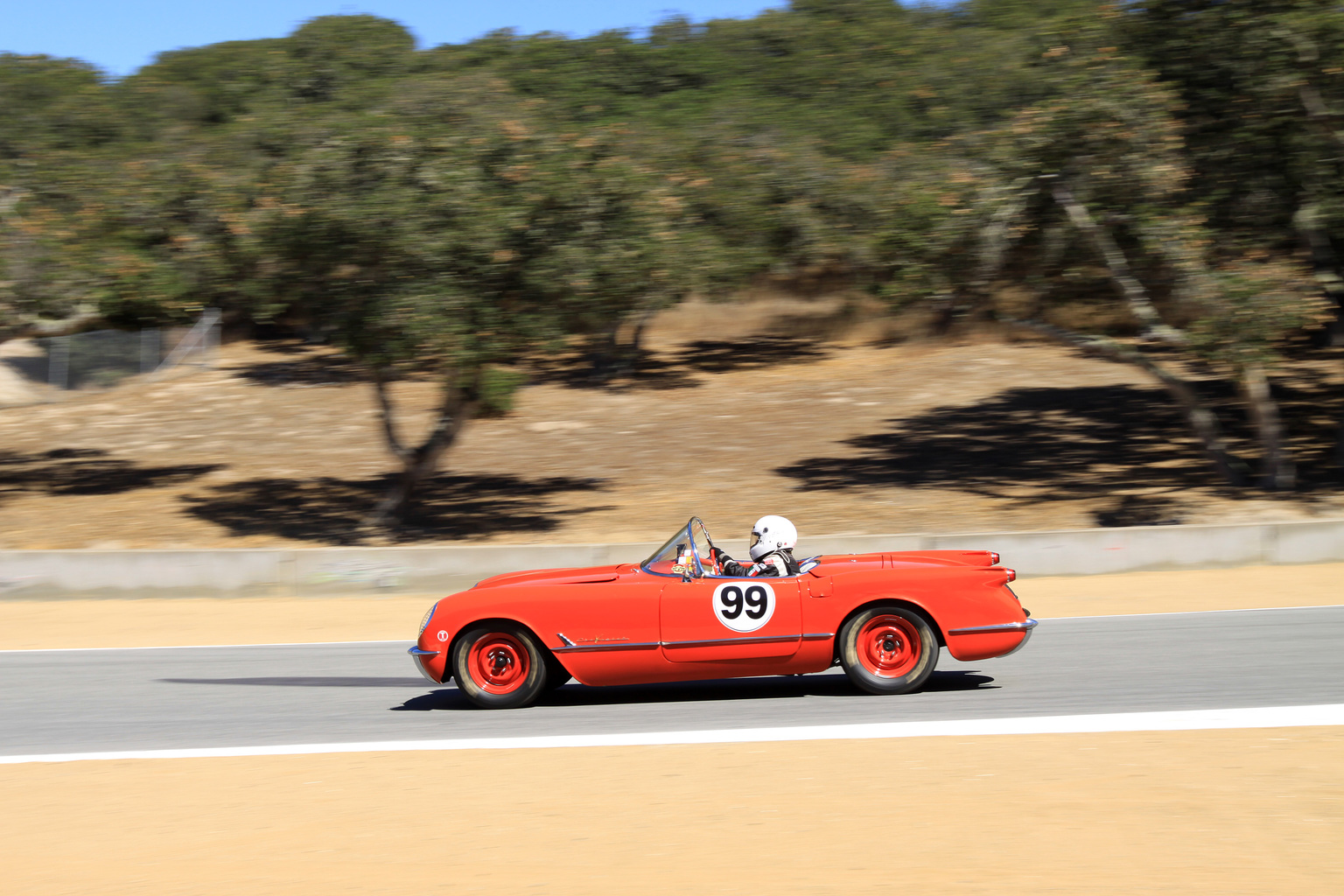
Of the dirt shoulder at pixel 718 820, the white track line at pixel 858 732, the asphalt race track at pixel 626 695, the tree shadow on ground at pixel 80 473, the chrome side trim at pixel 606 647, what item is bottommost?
the dirt shoulder at pixel 718 820

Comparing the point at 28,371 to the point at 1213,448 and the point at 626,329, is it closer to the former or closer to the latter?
the point at 626,329

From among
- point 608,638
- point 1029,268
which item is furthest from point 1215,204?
point 608,638

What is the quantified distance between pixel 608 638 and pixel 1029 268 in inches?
598

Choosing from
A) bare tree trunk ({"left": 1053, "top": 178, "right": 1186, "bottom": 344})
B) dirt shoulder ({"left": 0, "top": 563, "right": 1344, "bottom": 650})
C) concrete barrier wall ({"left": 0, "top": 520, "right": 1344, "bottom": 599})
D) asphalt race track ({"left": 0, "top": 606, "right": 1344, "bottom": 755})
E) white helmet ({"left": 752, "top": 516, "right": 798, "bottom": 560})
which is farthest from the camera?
bare tree trunk ({"left": 1053, "top": 178, "right": 1186, "bottom": 344})

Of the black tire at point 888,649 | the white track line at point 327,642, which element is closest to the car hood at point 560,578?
the black tire at point 888,649

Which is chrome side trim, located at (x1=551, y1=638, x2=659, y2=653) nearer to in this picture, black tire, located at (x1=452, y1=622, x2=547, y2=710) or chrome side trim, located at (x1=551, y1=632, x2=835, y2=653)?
chrome side trim, located at (x1=551, y1=632, x2=835, y2=653)

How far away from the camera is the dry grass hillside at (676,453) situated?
19234 mm

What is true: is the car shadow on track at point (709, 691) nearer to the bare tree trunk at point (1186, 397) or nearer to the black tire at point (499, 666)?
the black tire at point (499, 666)

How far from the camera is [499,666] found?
309 inches

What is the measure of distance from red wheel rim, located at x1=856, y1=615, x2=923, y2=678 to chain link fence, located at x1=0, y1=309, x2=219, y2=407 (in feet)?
93.1

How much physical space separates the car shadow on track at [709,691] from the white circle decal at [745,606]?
64 cm

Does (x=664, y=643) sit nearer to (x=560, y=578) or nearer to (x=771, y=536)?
(x=560, y=578)

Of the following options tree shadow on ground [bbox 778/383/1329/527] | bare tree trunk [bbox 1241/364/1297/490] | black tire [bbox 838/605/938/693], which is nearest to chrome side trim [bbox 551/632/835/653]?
black tire [bbox 838/605/938/693]

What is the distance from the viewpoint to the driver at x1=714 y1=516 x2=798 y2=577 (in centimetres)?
779
